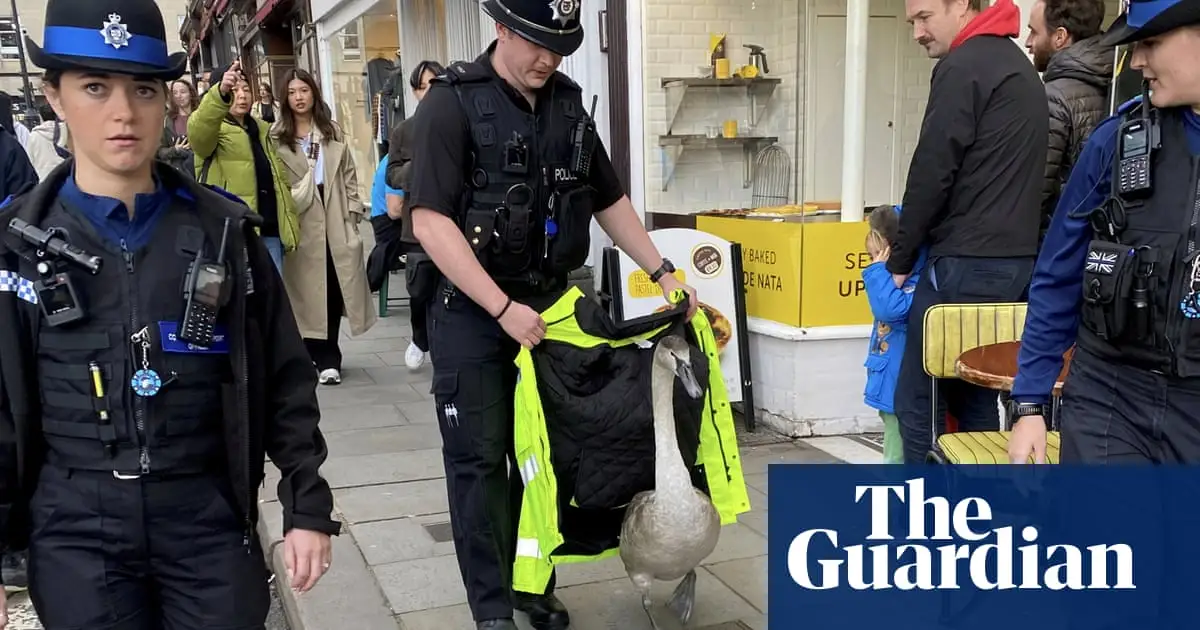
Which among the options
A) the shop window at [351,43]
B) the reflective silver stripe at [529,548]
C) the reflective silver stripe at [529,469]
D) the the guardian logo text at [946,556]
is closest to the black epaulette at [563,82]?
the reflective silver stripe at [529,469]

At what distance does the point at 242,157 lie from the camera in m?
5.84

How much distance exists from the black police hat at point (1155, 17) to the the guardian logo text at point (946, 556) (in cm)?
123

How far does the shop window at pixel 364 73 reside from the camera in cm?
1391

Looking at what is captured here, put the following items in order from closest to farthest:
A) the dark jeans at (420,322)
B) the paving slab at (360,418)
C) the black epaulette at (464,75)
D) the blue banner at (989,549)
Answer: the blue banner at (989,549), the black epaulette at (464,75), the dark jeans at (420,322), the paving slab at (360,418)

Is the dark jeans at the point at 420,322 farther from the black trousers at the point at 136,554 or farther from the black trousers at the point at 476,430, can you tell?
the black trousers at the point at 136,554

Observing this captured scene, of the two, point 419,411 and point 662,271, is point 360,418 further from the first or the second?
point 662,271

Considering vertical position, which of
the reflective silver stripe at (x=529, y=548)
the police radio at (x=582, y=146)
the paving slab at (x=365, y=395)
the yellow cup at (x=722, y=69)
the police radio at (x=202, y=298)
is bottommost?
the paving slab at (x=365, y=395)

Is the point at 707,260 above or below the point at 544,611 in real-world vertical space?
above

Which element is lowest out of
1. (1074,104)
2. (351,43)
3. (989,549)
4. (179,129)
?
(989,549)

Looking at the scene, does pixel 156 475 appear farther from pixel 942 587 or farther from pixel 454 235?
pixel 942 587

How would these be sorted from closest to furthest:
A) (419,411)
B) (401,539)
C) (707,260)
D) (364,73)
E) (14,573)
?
(14,573) → (401,539) → (707,260) → (419,411) → (364,73)

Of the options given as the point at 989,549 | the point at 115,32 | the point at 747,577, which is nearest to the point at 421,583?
the point at 747,577

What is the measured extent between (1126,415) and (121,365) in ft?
7.25

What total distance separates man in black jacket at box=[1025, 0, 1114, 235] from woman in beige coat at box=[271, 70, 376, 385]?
4616 mm
